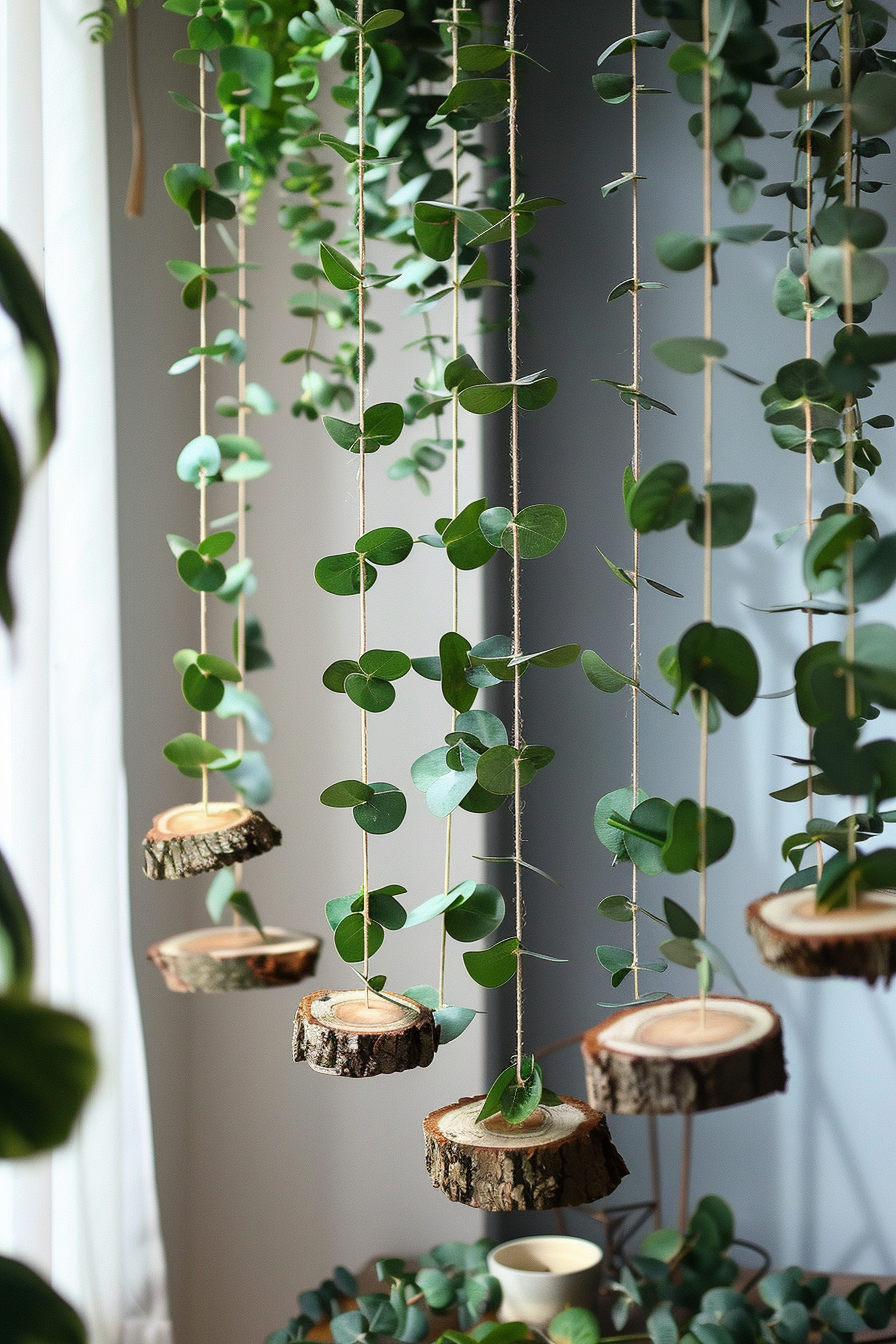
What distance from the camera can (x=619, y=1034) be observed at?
533 millimetres

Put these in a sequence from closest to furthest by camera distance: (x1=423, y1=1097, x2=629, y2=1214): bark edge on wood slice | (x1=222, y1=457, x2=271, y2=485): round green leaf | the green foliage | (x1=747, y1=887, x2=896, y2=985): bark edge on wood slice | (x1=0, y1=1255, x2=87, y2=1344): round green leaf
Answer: (x1=0, y1=1255, x2=87, y2=1344): round green leaf < (x1=747, y1=887, x2=896, y2=985): bark edge on wood slice < (x1=423, y1=1097, x2=629, y2=1214): bark edge on wood slice < (x1=222, y1=457, x2=271, y2=485): round green leaf < the green foliage

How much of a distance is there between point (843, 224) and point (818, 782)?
272 millimetres

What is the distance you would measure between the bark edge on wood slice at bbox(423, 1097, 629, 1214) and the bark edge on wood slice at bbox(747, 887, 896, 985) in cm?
19

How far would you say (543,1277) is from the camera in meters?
1.01

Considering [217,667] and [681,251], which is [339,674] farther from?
[681,251]

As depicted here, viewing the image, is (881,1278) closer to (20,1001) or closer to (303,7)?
(20,1001)

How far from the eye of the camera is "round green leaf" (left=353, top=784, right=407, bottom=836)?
694mm

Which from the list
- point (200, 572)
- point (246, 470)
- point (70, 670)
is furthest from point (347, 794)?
point (70, 670)

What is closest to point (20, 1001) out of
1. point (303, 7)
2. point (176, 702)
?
point (303, 7)

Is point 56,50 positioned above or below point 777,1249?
above

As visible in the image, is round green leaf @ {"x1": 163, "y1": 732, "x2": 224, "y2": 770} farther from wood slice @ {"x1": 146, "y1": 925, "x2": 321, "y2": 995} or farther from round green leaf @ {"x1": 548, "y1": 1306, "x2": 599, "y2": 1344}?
round green leaf @ {"x1": 548, "y1": 1306, "x2": 599, "y2": 1344}

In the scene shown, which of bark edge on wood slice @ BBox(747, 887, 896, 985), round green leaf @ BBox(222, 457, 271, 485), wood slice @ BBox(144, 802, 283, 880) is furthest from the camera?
round green leaf @ BBox(222, 457, 271, 485)

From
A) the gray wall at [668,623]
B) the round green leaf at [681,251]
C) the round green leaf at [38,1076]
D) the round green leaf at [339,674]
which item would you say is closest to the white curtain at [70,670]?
the round green leaf at [339,674]

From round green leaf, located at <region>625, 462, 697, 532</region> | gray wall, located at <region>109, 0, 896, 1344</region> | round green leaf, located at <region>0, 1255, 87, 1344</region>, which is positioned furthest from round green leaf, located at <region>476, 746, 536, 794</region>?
gray wall, located at <region>109, 0, 896, 1344</region>
